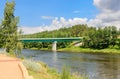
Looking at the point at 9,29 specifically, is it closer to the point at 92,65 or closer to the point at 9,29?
the point at 9,29

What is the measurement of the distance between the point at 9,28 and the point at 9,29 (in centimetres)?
19

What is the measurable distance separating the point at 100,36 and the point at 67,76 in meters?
104

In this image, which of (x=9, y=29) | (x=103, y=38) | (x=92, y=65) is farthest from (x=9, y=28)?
(x=103, y=38)

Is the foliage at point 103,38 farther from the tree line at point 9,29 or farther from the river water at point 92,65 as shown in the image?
the tree line at point 9,29

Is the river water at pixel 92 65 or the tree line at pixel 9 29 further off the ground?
the tree line at pixel 9 29

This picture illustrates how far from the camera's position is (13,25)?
4066cm

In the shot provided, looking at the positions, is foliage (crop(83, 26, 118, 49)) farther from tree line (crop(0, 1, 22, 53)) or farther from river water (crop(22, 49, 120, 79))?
tree line (crop(0, 1, 22, 53))

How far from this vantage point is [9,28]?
41.0 meters

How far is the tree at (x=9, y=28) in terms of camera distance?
4028 cm

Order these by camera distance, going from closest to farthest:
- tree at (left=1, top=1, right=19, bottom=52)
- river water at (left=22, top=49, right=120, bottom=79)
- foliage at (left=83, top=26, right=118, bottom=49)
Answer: river water at (left=22, top=49, right=120, bottom=79)
tree at (left=1, top=1, right=19, bottom=52)
foliage at (left=83, top=26, right=118, bottom=49)

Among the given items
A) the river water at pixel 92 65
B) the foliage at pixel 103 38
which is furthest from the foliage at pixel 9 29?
the foliage at pixel 103 38

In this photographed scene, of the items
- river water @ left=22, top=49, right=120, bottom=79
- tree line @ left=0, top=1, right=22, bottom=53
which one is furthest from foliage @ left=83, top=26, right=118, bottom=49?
Result: tree line @ left=0, top=1, right=22, bottom=53

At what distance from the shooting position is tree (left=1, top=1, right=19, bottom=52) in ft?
132

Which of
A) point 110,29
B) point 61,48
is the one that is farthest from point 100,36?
point 61,48
